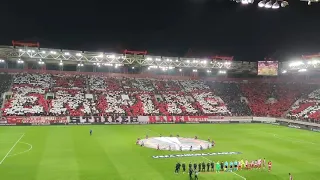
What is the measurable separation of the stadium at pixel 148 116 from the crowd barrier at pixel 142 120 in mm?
195

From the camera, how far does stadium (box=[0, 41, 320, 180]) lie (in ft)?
95.6

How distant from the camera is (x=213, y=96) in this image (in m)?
80.7

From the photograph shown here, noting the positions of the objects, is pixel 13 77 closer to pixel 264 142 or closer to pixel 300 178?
pixel 264 142

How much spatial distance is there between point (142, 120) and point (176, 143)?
25744 millimetres

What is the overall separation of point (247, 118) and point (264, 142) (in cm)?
2998

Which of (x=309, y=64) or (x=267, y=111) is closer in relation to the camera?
(x=309, y=64)

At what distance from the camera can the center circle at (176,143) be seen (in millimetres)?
37281

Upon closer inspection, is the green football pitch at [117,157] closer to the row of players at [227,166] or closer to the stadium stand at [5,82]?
the row of players at [227,166]

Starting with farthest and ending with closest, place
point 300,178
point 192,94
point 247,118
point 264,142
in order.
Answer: point 192,94, point 247,118, point 264,142, point 300,178

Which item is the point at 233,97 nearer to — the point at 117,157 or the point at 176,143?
the point at 176,143

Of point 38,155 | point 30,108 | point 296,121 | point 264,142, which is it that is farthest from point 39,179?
point 296,121

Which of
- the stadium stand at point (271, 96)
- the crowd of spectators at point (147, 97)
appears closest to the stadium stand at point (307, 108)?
the crowd of spectators at point (147, 97)

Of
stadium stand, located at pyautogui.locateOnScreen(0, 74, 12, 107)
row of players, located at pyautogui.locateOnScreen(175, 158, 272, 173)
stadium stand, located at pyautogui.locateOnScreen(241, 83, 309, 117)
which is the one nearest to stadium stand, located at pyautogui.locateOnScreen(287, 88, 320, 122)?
stadium stand, located at pyautogui.locateOnScreen(241, 83, 309, 117)

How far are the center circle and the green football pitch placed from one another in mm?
1567
